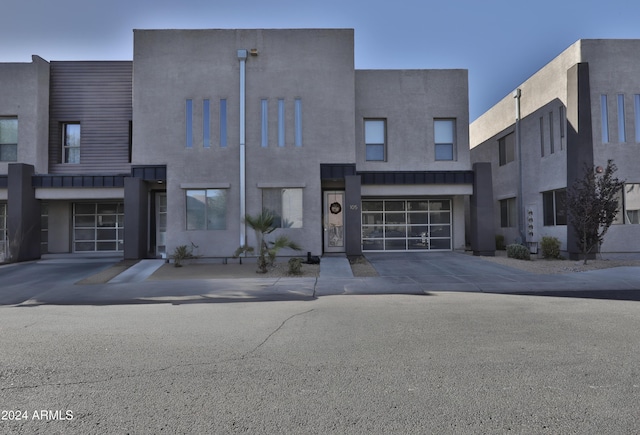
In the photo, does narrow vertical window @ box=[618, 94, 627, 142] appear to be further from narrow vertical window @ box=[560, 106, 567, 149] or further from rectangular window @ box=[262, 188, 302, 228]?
rectangular window @ box=[262, 188, 302, 228]

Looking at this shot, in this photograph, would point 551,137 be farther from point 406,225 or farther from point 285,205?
point 285,205

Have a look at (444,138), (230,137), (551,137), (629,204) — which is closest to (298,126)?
(230,137)

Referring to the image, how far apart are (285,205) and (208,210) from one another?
311 cm

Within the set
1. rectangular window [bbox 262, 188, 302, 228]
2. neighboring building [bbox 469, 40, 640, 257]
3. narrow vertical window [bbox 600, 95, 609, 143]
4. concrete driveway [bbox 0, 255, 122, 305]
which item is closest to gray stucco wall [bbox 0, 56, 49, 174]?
concrete driveway [bbox 0, 255, 122, 305]

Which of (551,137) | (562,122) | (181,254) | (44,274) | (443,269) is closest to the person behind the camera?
(443,269)

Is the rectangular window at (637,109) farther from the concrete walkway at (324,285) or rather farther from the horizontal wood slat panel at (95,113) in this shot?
the horizontal wood slat panel at (95,113)

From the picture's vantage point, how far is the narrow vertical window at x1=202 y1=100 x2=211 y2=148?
16953 millimetres

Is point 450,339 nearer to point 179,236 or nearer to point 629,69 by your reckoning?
point 179,236

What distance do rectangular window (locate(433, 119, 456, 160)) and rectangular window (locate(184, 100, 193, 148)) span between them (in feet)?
35.4

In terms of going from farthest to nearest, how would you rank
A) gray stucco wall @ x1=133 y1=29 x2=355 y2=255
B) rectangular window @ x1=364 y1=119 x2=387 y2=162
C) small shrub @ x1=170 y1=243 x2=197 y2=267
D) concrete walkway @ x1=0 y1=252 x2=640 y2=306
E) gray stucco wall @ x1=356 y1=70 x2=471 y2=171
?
rectangular window @ x1=364 y1=119 x2=387 y2=162 < gray stucco wall @ x1=356 y1=70 x2=471 y2=171 < gray stucco wall @ x1=133 y1=29 x2=355 y2=255 < small shrub @ x1=170 y1=243 x2=197 y2=267 < concrete walkway @ x1=0 y1=252 x2=640 y2=306

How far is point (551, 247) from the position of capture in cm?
1666

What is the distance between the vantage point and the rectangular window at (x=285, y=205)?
16844 mm

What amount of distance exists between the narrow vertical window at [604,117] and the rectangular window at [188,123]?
16394mm

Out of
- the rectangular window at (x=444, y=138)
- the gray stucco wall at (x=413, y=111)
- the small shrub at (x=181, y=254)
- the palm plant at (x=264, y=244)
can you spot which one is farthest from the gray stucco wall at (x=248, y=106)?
the rectangular window at (x=444, y=138)
